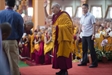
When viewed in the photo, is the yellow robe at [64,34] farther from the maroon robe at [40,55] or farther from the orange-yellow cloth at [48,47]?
the maroon robe at [40,55]

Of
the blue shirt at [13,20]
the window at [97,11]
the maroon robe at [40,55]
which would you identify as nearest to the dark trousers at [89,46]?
the blue shirt at [13,20]

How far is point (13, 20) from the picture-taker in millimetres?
2797

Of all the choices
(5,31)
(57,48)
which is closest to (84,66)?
(57,48)

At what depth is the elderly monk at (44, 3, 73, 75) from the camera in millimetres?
3516

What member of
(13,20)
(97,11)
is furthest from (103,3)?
(13,20)

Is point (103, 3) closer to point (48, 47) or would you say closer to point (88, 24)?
point (48, 47)

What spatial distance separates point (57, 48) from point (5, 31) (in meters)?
2.49

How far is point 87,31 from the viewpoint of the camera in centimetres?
454

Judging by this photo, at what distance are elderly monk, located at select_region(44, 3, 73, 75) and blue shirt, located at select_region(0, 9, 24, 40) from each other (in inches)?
31.3

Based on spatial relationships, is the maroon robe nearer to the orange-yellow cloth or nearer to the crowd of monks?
the crowd of monks

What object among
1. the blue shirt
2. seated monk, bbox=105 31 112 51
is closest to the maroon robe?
seated monk, bbox=105 31 112 51

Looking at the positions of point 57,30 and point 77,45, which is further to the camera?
point 77,45

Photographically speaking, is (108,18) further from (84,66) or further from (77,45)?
(84,66)

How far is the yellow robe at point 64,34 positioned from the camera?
351 centimetres
